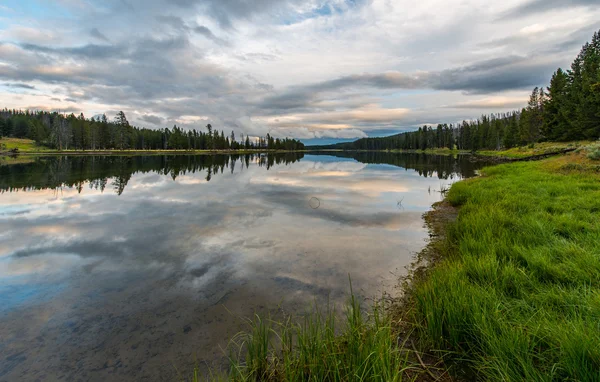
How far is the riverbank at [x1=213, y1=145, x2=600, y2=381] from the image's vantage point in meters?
3.75

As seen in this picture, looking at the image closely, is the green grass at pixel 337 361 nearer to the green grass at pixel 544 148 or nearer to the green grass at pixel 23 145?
the green grass at pixel 544 148

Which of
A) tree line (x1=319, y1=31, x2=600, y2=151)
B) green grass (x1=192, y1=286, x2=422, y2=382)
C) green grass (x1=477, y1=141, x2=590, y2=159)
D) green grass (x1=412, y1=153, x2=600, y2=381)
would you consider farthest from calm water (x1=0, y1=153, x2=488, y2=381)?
green grass (x1=477, y1=141, x2=590, y2=159)

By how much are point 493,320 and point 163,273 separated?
31.2 ft

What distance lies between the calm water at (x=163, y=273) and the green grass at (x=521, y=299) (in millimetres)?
2570

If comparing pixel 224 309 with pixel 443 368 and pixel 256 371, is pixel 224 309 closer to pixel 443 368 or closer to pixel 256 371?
pixel 256 371

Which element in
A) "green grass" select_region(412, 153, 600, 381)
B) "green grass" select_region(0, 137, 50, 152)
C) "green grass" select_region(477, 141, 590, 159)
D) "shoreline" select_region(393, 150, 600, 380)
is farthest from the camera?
"green grass" select_region(0, 137, 50, 152)

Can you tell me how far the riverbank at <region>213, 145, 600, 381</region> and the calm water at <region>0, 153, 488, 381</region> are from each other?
1507 mm

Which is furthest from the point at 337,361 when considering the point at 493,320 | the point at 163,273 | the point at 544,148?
the point at 544,148

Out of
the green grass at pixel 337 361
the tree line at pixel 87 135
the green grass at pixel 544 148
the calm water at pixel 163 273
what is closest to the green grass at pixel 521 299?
the green grass at pixel 337 361

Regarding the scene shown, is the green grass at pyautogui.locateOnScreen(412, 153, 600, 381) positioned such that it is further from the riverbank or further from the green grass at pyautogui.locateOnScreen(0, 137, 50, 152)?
the green grass at pyautogui.locateOnScreen(0, 137, 50, 152)

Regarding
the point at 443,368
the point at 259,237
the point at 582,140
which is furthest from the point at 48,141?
the point at 582,140

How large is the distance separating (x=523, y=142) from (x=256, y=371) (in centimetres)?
10434

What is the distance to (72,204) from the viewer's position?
2075 centimetres

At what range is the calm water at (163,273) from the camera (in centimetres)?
597
